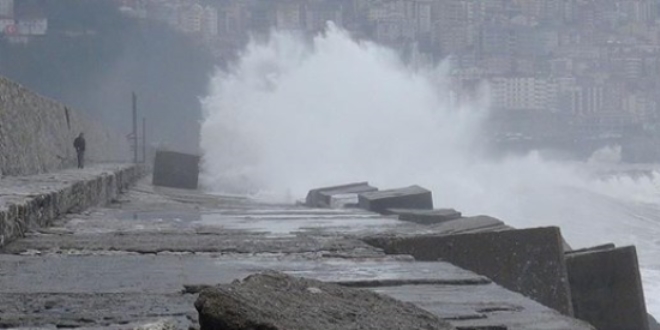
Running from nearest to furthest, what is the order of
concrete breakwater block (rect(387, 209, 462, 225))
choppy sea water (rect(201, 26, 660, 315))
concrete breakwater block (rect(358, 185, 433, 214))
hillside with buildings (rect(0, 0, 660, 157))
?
concrete breakwater block (rect(387, 209, 462, 225))
concrete breakwater block (rect(358, 185, 433, 214))
choppy sea water (rect(201, 26, 660, 315))
hillside with buildings (rect(0, 0, 660, 157))

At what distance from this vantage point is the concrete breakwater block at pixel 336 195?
456 inches

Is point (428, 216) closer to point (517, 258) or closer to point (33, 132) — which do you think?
point (517, 258)

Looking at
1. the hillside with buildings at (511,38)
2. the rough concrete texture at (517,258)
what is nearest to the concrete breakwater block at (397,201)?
the rough concrete texture at (517,258)

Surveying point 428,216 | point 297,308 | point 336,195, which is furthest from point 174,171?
point 297,308

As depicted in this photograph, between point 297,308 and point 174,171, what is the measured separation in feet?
49.7

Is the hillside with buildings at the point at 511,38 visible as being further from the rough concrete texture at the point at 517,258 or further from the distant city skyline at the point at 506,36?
the rough concrete texture at the point at 517,258

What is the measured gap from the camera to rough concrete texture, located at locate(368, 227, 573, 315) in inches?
218

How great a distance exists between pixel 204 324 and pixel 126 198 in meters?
9.63

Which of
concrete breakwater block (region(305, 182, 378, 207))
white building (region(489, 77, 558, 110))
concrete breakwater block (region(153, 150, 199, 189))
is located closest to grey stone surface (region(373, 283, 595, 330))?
concrete breakwater block (region(305, 182, 378, 207))

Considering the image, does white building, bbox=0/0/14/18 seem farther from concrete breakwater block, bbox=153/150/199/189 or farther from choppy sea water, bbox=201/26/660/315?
concrete breakwater block, bbox=153/150/199/189

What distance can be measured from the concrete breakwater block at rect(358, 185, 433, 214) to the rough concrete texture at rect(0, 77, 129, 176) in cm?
259

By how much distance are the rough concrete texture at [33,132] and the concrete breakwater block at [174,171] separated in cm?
131

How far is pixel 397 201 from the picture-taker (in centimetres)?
1012

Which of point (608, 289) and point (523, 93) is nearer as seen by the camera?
point (608, 289)
